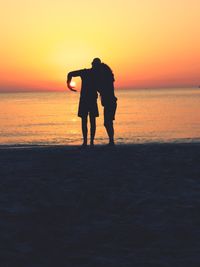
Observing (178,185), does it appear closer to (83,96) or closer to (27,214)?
(27,214)

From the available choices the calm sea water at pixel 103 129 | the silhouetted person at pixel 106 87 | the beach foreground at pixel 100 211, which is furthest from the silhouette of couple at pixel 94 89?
the calm sea water at pixel 103 129

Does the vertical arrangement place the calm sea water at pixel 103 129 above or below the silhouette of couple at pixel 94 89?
below

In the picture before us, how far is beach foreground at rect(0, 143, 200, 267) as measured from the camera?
4.75 metres

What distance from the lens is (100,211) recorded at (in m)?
6.32

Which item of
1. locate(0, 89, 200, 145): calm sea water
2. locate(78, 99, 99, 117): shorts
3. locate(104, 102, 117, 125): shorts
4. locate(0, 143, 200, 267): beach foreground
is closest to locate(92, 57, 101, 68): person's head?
locate(78, 99, 99, 117): shorts

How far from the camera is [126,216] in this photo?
6039 mm

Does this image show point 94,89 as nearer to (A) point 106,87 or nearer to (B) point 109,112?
(A) point 106,87

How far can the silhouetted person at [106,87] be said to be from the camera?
12141 mm

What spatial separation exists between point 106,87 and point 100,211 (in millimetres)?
6622

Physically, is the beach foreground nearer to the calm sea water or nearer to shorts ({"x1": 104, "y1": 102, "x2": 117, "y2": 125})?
shorts ({"x1": 104, "y1": 102, "x2": 117, "y2": 125})

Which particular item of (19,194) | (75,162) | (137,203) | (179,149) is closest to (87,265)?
(137,203)

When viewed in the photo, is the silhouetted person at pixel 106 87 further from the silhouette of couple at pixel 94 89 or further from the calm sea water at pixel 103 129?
the calm sea water at pixel 103 129

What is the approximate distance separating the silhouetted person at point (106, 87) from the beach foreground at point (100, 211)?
2435 millimetres

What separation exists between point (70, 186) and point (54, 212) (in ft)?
4.80
